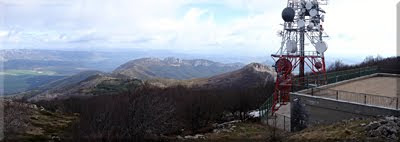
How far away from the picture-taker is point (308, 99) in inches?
714

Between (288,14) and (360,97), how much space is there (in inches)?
461

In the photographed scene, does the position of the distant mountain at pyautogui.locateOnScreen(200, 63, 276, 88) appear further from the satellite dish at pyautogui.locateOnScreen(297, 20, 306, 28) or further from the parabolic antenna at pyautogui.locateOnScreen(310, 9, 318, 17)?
the parabolic antenna at pyautogui.locateOnScreen(310, 9, 318, 17)

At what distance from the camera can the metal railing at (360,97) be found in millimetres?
16500

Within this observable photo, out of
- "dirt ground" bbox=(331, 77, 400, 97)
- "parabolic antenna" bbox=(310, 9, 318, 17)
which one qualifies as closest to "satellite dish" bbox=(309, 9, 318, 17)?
"parabolic antenna" bbox=(310, 9, 318, 17)

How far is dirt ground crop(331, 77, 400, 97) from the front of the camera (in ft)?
64.6

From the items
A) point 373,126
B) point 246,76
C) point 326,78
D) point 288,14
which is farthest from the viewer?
point 246,76

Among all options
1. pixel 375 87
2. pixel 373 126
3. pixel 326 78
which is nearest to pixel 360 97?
pixel 375 87

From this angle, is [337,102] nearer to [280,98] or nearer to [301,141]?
[301,141]

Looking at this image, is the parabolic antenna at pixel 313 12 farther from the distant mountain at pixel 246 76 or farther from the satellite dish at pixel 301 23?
the distant mountain at pixel 246 76

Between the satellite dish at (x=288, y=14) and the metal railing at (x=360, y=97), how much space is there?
919 cm

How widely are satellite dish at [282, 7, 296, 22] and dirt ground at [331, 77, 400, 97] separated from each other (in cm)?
710

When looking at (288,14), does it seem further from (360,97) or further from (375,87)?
(360,97)


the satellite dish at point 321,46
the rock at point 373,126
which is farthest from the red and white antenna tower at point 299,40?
the rock at point 373,126

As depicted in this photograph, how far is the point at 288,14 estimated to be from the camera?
2819 cm
